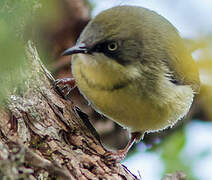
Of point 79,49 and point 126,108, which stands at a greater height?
point 79,49

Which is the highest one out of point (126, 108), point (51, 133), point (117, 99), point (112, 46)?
point (112, 46)

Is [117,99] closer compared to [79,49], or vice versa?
[79,49]

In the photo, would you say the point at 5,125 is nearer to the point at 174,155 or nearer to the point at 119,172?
the point at 119,172

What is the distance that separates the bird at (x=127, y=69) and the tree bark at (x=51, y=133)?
377 mm

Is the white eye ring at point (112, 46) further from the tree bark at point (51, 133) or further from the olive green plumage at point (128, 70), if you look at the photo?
the tree bark at point (51, 133)

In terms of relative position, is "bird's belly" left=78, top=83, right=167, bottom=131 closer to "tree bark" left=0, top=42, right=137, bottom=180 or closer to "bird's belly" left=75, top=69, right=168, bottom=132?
"bird's belly" left=75, top=69, right=168, bottom=132

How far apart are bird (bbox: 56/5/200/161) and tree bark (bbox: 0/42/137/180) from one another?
38cm

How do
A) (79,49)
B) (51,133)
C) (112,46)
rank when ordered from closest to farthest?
(51,133), (79,49), (112,46)

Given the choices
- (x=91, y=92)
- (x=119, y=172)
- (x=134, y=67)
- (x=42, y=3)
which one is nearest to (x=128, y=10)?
(x=134, y=67)

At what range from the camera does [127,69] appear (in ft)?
12.1

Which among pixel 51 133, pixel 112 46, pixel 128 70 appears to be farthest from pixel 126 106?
pixel 51 133

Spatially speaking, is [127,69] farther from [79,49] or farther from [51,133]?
[51,133]

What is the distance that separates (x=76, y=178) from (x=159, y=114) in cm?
131

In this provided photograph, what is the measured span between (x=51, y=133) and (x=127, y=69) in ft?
3.52
